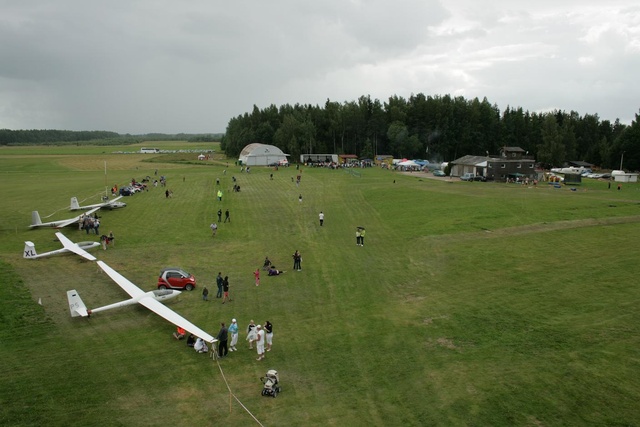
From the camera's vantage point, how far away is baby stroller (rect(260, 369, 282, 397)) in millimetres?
15328

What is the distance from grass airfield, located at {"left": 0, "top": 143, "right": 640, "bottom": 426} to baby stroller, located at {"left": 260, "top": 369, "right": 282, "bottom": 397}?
0.32 m

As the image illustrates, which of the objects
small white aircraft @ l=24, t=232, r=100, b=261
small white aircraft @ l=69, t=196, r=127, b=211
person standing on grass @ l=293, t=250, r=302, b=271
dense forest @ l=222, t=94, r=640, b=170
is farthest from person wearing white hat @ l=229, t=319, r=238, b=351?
dense forest @ l=222, t=94, r=640, b=170

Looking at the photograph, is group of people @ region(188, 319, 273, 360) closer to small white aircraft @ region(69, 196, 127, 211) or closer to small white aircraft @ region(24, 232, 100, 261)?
small white aircraft @ region(24, 232, 100, 261)

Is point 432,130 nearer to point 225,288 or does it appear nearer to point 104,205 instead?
point 104,205

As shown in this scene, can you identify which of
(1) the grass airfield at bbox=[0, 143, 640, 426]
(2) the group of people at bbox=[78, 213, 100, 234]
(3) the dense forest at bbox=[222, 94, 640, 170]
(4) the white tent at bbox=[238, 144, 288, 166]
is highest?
(3) the dense forest at bbox=[222, 94, 640, 170]

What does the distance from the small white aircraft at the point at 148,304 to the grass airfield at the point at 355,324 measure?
0.50 metres

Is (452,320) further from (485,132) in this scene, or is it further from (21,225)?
(485,132)

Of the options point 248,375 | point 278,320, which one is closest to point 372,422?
point 248,375

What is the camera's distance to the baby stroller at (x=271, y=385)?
603 inches

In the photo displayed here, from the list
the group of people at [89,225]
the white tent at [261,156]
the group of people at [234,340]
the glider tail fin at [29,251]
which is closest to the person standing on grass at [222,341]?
the group of people at [234,340]

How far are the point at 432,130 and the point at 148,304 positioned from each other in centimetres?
11301

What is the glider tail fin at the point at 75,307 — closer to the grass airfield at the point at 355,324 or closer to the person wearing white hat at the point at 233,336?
the grass airfield at the point at 355,324

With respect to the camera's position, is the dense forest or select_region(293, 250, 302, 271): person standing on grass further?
the dense forest

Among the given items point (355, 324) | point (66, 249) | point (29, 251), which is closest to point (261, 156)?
point (66, 249)
